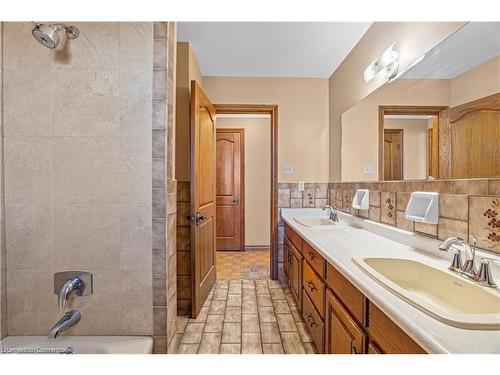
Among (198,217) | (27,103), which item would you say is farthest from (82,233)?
(198,217)

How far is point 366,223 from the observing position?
210 centimetres

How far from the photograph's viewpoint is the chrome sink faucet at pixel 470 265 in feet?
3.11

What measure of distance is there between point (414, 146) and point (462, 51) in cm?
53

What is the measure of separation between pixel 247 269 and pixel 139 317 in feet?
8.10

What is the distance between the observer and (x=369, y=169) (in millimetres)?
2203

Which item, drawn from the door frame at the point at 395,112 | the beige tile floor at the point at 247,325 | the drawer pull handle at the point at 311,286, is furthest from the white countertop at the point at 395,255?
the beige tile floor at the point at 247,325

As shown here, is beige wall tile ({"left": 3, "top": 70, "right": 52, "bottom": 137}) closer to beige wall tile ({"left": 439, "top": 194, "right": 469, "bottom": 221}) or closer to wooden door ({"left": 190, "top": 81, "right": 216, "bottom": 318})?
wooden door ({"left": 190, "top": 81, "right": 216, "bottom": 318})

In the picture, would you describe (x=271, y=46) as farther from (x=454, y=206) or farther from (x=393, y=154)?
(x=454, y=206)

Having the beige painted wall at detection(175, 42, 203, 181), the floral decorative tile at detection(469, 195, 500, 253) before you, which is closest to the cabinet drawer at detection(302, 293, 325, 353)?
the floral decorative tile at detection(469, 195, 500, 253)

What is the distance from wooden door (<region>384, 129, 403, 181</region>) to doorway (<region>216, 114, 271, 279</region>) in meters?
2.85

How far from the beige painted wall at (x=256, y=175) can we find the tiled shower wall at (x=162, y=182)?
335 centimetres

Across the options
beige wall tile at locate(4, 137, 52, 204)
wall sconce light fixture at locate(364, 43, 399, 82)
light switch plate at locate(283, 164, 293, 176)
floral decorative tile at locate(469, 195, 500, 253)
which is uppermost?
wall sconce light fixture at locate(364, 43, 399, 82)

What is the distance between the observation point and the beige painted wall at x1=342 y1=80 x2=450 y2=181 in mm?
1428
